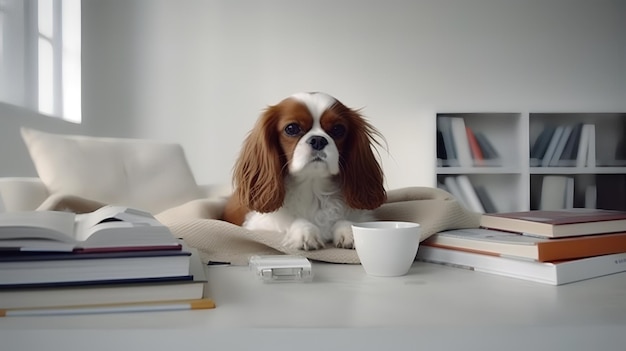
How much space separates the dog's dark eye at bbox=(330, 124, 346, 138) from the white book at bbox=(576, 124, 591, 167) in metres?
2.37

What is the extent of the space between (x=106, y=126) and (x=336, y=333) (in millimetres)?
2730

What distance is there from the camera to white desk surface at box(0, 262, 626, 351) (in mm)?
440

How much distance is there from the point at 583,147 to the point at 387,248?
2.66 meters

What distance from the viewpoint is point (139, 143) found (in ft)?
5.28

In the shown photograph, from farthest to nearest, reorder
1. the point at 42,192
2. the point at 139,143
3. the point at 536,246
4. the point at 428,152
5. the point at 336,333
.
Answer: the point at 428,152, the point at 139,143, the point at 42,192, the point at 536,246, the point at 336,333

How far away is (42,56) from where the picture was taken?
6.31 ft

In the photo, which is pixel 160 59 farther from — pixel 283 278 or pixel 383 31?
pixel 283 278

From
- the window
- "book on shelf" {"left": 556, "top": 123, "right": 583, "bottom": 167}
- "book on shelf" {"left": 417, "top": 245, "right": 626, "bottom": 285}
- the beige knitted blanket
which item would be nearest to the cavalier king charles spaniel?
the beige knitted blanket

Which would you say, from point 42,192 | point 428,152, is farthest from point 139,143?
point 428,152

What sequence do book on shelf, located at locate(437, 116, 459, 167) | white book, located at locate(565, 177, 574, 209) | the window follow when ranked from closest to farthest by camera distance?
the window → book on shelf, located at locate(437, 116, 459, 167) → white book, located at locate(565, 177, 574, 209)

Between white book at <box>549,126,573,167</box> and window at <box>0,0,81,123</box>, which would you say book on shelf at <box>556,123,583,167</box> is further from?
window at <box>0,0,81,123</box>

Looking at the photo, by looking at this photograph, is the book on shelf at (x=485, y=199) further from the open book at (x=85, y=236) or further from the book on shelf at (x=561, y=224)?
the open book at (x=85, y=236)

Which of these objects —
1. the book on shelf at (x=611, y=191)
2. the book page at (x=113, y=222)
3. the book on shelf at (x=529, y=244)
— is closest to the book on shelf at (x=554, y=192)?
the book on shelf at (x=611, y=191)

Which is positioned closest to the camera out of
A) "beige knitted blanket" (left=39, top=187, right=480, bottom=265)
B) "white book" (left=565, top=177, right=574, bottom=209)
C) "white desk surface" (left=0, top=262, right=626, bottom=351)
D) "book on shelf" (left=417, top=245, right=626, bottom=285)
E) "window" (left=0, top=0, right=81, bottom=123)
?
"white desk surface" (left=0, top=262, right=626, bottom=351)
